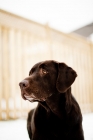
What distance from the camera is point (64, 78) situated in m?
1.16

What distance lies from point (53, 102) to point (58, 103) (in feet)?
0.11

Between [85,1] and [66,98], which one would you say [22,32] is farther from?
[66,98]

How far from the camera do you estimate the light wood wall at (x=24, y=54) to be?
296cm

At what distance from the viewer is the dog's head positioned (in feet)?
3.52

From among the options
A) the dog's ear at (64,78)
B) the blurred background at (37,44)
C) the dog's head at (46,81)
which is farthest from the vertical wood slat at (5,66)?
the dog's ear at (64,78)

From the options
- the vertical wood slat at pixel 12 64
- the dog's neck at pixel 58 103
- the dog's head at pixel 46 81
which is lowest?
the dog's neck at pixel 58 103

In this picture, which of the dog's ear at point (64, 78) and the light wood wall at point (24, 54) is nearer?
the dog's ear at point (64, 78)

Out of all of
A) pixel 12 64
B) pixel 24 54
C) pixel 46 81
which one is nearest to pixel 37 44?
pixel 24 54

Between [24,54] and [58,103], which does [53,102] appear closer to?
[58,103]

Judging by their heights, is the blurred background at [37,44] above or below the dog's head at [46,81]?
above

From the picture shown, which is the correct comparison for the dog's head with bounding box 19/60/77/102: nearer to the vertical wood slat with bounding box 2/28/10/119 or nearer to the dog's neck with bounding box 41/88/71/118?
the dog's neck with bounding box 41/88/71/118

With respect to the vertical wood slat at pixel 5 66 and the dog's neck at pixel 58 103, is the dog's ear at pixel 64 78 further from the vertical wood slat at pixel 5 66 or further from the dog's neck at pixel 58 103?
the vertical wood slat at pixel 5 66

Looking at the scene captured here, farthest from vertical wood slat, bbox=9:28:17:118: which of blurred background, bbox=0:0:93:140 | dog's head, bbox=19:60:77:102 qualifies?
dog's head, bbox=19:60:77:102

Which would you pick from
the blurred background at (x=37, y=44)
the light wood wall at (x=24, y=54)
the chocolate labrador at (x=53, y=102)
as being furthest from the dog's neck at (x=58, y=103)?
the light wood wall at (x=24, y=54)
